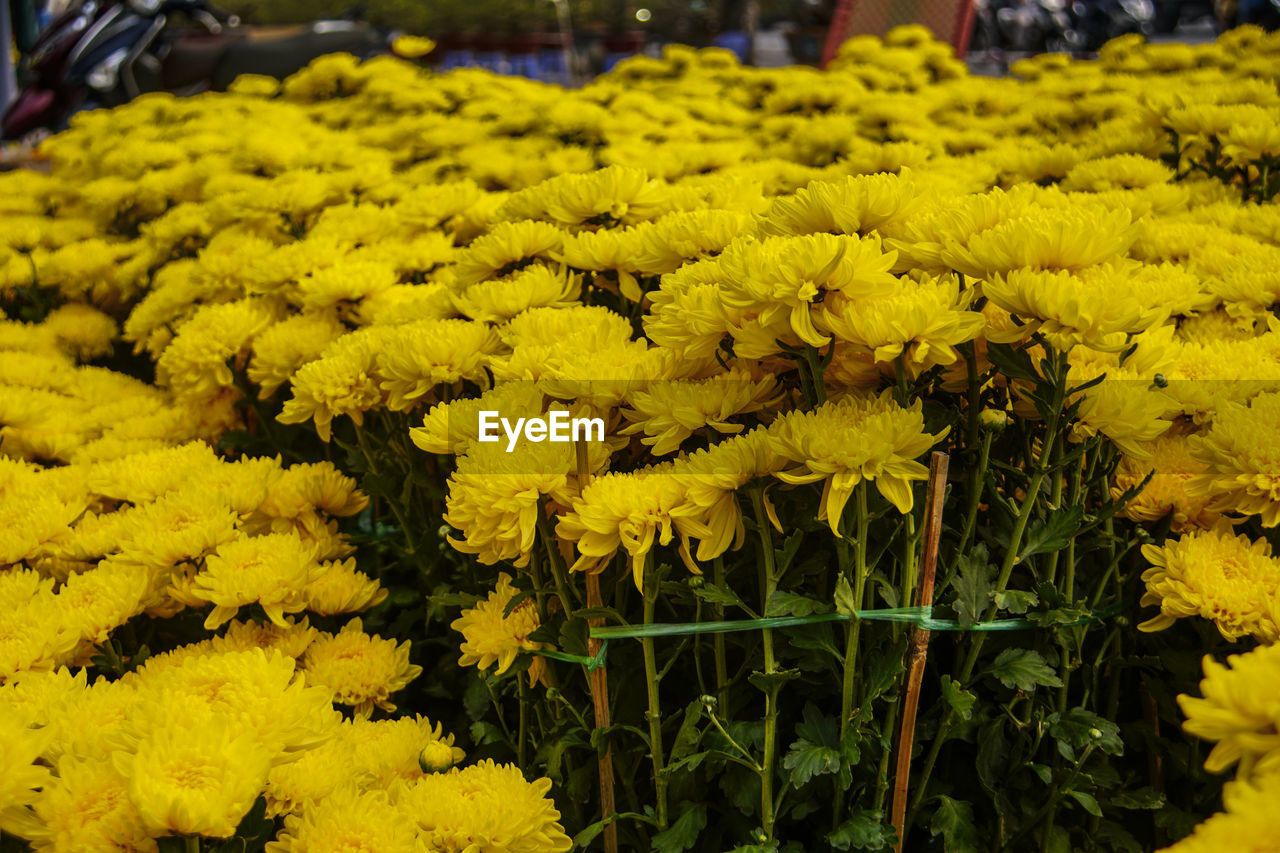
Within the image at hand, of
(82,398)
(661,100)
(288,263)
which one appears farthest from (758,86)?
(82,398)

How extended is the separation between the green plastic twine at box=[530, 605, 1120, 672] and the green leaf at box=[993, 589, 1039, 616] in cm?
4

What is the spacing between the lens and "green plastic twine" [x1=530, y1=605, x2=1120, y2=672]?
1.21m

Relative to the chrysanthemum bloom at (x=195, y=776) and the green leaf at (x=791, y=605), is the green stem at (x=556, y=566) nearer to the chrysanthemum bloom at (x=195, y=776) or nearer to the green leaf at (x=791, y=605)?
the green leaf at (x=791, y=605)

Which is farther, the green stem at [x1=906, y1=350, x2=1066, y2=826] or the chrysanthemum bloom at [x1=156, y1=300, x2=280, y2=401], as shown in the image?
the chrysanthemum bloom at [x1=156, y1=300, x2=280, y2=401]

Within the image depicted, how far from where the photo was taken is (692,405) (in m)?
1.24

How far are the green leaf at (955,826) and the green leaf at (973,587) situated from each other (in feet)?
0.92

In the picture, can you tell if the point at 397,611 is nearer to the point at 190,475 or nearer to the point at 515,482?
the point at 190,475

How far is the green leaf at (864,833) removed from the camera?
1.21m

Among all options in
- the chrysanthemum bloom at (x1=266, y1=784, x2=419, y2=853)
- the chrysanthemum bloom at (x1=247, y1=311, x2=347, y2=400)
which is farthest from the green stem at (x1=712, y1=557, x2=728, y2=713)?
the chrysanthemum bloom at (x1=247, y1=311, x2=347, y2=400)

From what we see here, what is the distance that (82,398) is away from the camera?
2.54 m

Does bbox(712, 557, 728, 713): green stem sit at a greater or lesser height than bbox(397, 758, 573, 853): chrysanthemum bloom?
greater

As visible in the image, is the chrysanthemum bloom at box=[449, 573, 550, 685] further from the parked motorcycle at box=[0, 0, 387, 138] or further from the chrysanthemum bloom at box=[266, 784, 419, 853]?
the parked motorcycle at box=[0, 0, 387, 138]

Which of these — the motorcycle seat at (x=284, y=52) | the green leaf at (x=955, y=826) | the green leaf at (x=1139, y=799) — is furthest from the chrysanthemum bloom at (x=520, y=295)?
the motorcycle seat at (x=284, y=52)

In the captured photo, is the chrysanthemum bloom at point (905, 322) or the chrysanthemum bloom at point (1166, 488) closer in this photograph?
the chrysanthemum bloom at point (905, 322)
